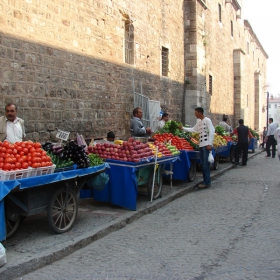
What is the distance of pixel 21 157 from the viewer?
4.61 m

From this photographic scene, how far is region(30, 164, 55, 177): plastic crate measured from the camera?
455 cm

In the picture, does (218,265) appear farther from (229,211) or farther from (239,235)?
(229,211)

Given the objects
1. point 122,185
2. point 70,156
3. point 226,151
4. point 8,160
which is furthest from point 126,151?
point 226,151

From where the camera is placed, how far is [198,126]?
9352 mm

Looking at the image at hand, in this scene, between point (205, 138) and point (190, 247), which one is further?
point (205, 138)

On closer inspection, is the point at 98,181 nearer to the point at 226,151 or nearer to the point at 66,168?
the point at 66,168

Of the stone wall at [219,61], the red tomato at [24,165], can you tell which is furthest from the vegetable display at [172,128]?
the stone wall at [219,61]

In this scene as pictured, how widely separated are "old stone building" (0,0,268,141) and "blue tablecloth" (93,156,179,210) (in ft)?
7.45

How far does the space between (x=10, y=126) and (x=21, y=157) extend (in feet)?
6.57

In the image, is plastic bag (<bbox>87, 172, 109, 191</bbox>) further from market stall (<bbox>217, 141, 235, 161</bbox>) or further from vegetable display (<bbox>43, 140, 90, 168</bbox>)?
market stall (<bbox>217, 141, 235, 161</bbox>)

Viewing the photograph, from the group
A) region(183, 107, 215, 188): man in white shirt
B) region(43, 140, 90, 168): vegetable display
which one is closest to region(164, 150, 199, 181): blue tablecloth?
region(183, 107, 215, 188): man in white shirt

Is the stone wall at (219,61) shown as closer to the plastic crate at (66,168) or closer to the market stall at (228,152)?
the market stall at (228,152)

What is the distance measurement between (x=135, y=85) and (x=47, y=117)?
14.9ft

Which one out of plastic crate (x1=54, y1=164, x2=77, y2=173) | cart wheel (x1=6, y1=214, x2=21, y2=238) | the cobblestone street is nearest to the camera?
the cobblestone street
